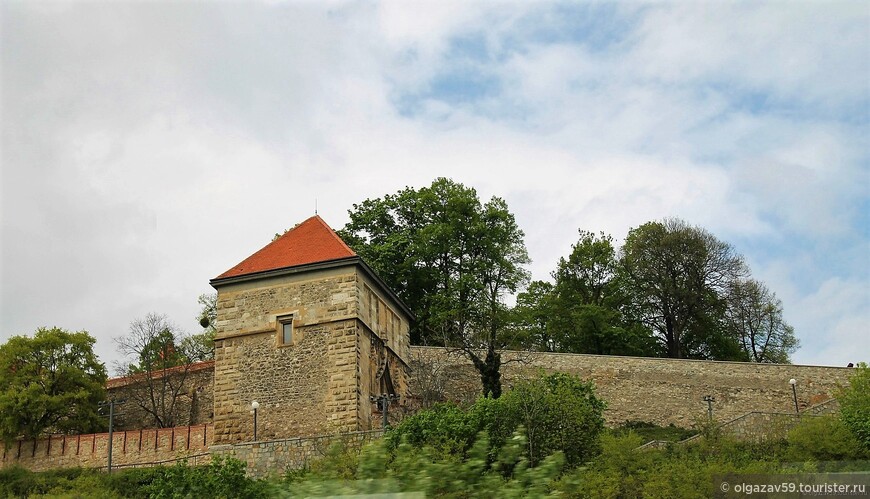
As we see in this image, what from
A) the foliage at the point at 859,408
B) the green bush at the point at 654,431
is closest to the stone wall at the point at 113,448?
the green bush at the point at 654,431

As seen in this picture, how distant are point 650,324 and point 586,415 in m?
20.3

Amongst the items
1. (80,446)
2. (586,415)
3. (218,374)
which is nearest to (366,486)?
(586,415)

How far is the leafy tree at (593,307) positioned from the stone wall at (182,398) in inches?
609

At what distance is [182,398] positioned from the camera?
3744 centimetres

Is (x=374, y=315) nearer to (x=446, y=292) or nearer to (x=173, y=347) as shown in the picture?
(x=446, y=292)

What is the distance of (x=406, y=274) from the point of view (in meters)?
43.1

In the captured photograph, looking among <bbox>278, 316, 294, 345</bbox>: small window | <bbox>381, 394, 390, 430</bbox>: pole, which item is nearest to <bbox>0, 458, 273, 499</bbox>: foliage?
<bbox>381, 394, 390, 430</bbox>: pole

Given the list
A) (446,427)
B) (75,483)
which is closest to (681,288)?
(446,427)

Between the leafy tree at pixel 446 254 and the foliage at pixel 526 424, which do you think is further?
the leafy tree at pixel 446 254

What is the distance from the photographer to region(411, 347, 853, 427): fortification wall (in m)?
37.2

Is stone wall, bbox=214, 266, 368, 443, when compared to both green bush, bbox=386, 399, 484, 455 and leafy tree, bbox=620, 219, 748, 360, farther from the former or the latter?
leafy tree, bbox=620, 219, 748, 360

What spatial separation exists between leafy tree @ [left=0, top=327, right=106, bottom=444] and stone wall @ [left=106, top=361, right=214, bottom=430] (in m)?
1.99

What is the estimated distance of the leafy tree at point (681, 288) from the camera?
46000mm

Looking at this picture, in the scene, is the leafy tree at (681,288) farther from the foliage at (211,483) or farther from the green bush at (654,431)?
the foliage at (211,483)
